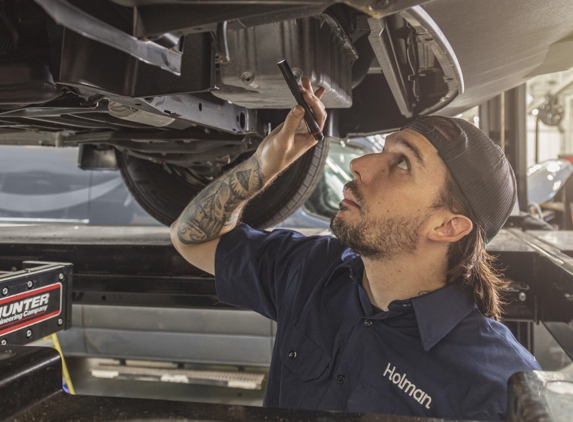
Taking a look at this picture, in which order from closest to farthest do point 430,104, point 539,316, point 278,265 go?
1. point 278,265
2. point 430,104
3. point 539,316

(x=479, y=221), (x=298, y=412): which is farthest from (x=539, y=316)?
(x=298, y=412)

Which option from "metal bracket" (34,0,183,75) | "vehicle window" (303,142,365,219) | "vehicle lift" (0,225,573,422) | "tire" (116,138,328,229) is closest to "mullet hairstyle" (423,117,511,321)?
"vehicle lift" (0,225,573,422)

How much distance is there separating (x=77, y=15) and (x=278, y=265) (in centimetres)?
84

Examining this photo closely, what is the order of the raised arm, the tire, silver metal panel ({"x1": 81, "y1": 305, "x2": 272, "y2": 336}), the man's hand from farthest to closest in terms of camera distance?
1. silver metal panel ({"x1": 81, "y1": 305, "x2": 272, "y2": 336})
2. the tire
3. the raised arm
4. the man's hand

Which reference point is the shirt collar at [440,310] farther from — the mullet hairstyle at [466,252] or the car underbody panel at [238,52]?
the car underbody panel at [238,52]

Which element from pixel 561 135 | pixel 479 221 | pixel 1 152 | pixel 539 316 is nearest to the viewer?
pixel 479 221

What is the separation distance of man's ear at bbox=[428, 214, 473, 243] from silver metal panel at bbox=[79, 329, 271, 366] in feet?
4.65

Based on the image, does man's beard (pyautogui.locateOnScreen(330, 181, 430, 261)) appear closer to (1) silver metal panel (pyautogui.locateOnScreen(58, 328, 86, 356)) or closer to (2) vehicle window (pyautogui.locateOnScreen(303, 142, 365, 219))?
(1) silver metal panel (pyautogui.locateOnScreen(58, 328, 86, 356))

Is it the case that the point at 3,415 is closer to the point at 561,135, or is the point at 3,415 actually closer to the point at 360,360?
the point at 360,360

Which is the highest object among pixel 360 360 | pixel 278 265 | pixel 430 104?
pixel 430 104

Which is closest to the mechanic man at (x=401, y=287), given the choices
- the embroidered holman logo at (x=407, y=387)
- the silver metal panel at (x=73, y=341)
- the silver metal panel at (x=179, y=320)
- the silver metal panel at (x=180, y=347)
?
the embroidered holman logo at (x=407, y=387)

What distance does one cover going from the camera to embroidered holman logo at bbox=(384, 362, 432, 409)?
987mm

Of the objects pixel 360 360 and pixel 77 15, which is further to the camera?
pixel 360 360

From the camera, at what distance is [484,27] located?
1062 millimetres
